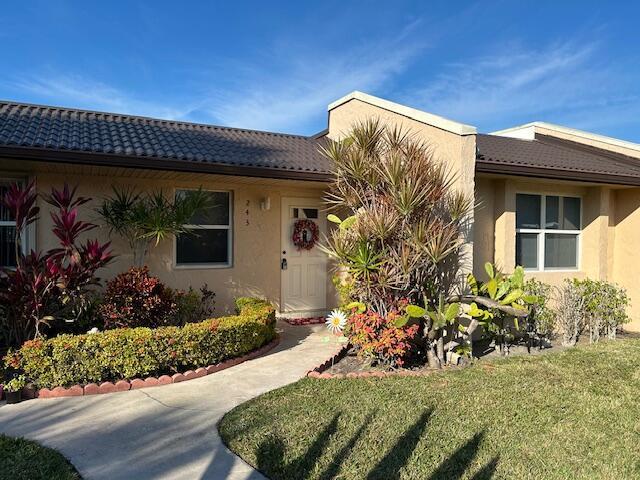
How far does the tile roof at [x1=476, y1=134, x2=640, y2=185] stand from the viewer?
8328mm

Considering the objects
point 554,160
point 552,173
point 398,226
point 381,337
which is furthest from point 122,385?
point 554,160

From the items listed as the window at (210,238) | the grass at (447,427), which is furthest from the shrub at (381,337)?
the window at (210,238)

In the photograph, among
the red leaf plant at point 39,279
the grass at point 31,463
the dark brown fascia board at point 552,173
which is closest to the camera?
the grass at point 31,463

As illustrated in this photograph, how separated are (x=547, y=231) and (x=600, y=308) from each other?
1744 mm

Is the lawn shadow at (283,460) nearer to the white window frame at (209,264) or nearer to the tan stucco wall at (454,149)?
the tan stucco wall at (454,149)

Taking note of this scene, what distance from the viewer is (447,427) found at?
14.6 feet

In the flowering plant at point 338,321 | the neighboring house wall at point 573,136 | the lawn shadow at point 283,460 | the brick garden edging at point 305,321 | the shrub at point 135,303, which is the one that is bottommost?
the lawn shadow at point 283,460

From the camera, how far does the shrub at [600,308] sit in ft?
28.7

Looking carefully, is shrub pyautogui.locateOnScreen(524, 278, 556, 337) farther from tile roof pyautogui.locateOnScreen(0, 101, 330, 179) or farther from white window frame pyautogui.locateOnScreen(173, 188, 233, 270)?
white window frame pyautogui.locateOnScreen(173, 188, 233, 270)

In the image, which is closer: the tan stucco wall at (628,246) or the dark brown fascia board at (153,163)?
the dark brown fascia board at (153,163)

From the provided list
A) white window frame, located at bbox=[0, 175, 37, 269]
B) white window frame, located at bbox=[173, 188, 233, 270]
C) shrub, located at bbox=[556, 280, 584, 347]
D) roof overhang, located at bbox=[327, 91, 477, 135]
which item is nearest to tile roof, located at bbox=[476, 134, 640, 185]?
roof overhang, located at bbox=[327, 91, 477, 135]

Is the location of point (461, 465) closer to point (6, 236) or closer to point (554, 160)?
point (6, 236)

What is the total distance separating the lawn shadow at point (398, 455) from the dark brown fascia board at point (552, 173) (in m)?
4.81

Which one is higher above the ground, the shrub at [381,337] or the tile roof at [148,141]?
the tile roof at [148,141]
